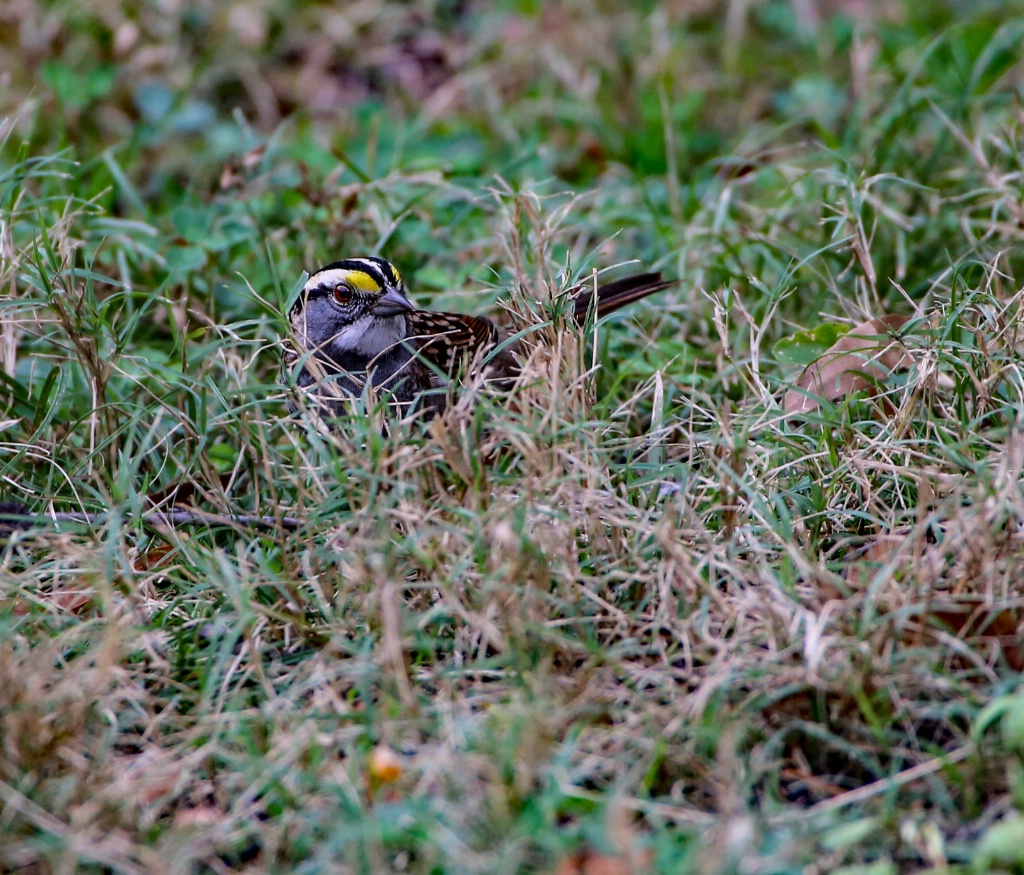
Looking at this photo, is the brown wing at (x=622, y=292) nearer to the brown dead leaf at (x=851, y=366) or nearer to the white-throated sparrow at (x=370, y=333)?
the white-throated sparrow at (x=370, y=333)

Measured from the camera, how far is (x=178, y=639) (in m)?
3.22

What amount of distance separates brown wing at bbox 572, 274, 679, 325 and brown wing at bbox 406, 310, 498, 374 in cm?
37

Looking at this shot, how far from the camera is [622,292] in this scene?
187 inches

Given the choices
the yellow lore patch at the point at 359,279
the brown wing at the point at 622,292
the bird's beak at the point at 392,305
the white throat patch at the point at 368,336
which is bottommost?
the brown wing at the point at 622,292

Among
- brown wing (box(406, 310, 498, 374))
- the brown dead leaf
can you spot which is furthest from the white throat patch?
the brown dead leaf

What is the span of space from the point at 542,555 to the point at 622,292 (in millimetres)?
1923

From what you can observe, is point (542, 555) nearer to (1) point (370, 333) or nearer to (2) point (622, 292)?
(1) point (370, 333)

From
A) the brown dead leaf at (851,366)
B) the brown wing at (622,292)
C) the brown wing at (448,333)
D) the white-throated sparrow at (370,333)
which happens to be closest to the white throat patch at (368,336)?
the white-throated sparrow at (370,333)

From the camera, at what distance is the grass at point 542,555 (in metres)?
2.61

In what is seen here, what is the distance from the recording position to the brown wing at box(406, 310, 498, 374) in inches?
179

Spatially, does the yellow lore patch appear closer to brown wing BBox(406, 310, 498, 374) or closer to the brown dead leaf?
brown wing BBox(406, 310, 498, 374)

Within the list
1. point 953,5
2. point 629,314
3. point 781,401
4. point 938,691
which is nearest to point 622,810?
point 938,691

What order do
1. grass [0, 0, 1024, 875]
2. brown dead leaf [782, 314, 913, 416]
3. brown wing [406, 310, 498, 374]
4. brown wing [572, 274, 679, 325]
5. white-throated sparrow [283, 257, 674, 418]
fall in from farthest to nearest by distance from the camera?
brown wing [572, 274, 679, 325] < brown wing [406, 310, 498, 374] < white-throated sparrow [283, 257, 674, 418] < brown dead leaf [782, 314, 913, 416] < grass [0, 0, 1024, 875]

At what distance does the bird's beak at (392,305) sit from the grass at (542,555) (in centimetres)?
32
